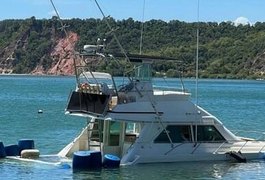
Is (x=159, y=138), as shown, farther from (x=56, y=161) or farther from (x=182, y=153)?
(x=56, y=161)

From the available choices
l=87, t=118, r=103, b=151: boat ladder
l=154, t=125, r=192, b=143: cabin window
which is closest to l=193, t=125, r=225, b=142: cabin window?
l=154, t=125, r=192, b=143: cabin window

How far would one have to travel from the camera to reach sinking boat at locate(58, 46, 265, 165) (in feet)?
88.0

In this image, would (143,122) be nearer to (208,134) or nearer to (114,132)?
(114,132)

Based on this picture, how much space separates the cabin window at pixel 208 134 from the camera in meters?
28.2

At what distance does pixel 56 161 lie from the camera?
92.1 ft

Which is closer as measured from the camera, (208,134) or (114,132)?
(114,132)

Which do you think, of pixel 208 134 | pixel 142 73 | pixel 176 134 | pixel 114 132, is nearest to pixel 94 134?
pixel 114 132

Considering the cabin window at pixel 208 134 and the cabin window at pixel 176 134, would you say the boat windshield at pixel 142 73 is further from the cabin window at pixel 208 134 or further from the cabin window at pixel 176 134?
the cabin window at pixel 208 134

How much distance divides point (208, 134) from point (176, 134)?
135cm

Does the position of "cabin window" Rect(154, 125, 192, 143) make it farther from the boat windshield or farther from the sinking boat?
the boat windshield

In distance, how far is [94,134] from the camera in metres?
28.2

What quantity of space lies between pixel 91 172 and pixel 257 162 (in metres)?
6.48

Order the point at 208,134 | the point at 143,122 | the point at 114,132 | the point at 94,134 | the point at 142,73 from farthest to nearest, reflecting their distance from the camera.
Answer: the point at 208,134 < the point at 94,134 < the point at 142,73 < the point at 114,132 < the point at 143,122

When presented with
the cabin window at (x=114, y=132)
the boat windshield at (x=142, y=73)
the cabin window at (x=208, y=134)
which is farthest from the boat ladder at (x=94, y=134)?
the cabin window at (x=208, y=134)
